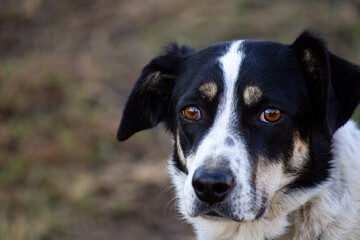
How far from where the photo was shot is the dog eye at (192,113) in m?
3.25

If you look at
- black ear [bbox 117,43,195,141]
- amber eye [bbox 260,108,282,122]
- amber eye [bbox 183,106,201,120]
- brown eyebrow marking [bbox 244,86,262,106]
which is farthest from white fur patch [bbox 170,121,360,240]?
black ear [bbox 117,43,195,141]

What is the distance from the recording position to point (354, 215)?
304 cm

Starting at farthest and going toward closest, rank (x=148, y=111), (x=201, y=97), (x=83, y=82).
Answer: (x=83, y=82)
(x=148, y=111)
(x=201, y=97)

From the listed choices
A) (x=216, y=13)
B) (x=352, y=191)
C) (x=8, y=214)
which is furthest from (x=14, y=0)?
(x=352, y=191)

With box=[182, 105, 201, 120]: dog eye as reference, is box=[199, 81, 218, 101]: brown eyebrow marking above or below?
above

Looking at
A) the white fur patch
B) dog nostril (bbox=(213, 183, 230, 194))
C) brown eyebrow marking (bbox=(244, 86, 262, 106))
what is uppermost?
brown eyebrow marking (bbox=(244, 86, 262, 106))

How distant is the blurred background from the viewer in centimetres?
536

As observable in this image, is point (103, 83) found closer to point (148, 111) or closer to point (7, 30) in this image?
point (7, 30)

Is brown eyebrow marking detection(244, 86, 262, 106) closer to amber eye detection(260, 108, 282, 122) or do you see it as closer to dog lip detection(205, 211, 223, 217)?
amber eye detection(260, 108, 282, 122)

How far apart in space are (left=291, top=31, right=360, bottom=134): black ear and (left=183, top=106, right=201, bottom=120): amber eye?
698mm

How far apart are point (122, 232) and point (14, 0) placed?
5400 millimetres

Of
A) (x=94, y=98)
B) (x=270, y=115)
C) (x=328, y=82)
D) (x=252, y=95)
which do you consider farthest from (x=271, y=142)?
(x=94, y=98)

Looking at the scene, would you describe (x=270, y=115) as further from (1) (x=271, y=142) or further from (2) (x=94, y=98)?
(2) (x=94, y=98)

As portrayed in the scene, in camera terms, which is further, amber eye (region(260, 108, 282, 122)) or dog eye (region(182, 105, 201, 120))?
dog eye (region(182, 105, 201, 120))
